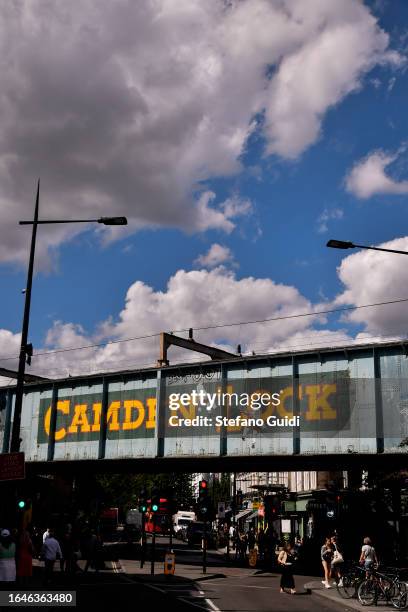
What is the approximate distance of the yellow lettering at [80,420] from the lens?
125 ft

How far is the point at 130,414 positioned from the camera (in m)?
36.4

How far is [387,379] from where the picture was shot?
29891mm

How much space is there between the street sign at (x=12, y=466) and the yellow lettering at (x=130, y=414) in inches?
745

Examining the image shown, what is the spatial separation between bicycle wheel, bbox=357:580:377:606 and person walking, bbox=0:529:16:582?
1075 centimetres

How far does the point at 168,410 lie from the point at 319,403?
27.3ft

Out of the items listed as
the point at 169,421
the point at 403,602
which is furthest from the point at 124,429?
the point at 403,602

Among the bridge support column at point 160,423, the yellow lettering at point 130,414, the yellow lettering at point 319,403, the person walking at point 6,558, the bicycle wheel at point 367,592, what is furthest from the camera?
the yellow lettering at point 130,414

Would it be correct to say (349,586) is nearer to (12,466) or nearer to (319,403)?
(319,403)

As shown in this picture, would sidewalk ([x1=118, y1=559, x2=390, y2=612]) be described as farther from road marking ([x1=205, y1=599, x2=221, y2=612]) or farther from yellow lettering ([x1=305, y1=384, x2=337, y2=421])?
yellow lettering ([x1=305, y1=384, x2=337, y2=421])

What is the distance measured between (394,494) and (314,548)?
7.85 m

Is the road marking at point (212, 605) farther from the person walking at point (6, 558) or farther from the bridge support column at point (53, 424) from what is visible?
the bridge support column at point (53, 424)

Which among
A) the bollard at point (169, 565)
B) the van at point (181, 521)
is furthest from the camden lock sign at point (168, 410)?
the van at point (181, 521)

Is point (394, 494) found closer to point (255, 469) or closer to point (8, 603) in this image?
point (255, 469)

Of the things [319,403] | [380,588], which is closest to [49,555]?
[380,588]
